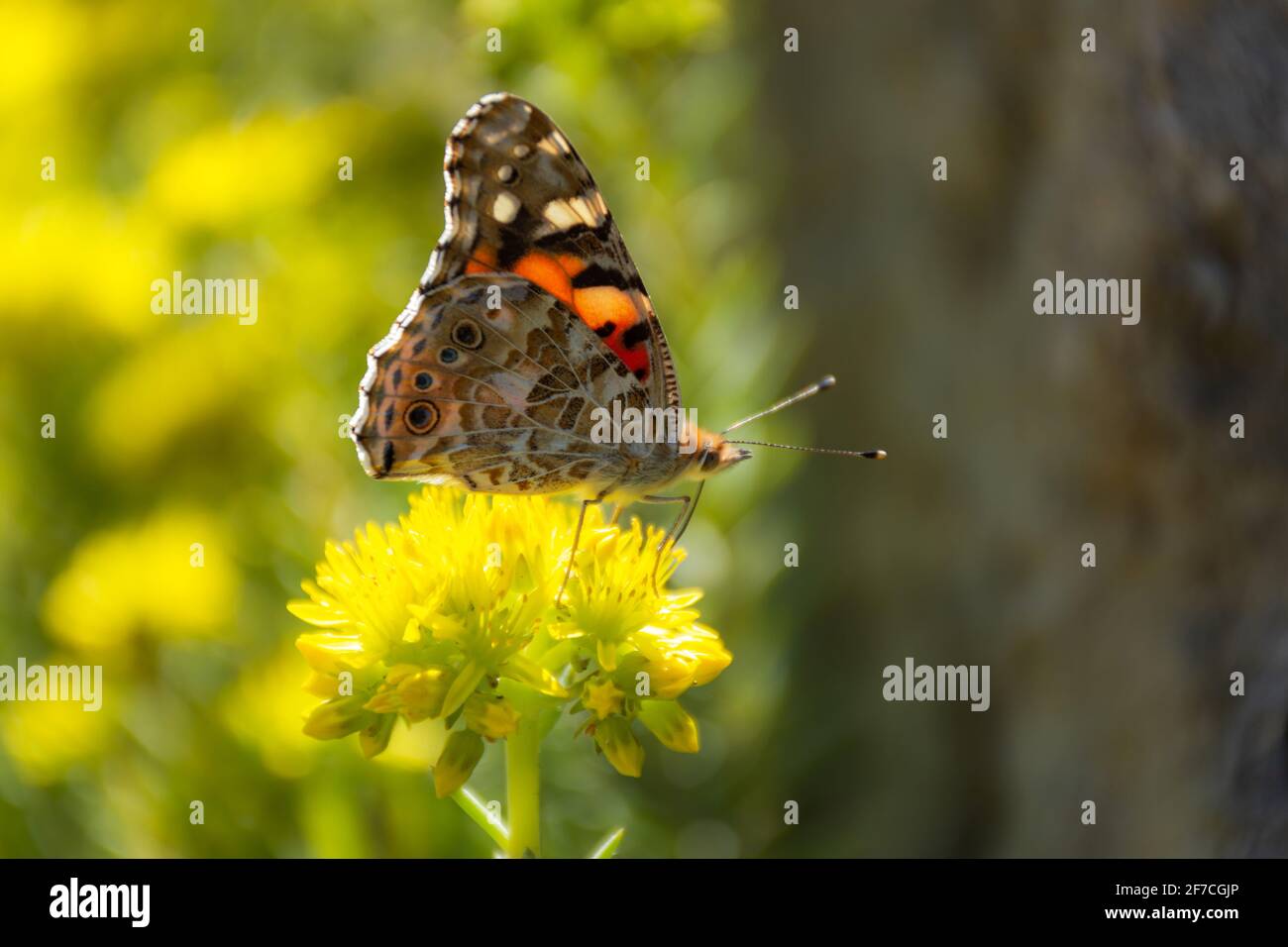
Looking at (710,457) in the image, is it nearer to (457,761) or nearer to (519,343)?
(519,343)

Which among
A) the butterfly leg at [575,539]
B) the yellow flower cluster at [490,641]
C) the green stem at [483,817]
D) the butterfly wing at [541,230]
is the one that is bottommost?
the green stem at [483,817]

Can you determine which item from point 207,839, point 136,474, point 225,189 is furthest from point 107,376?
point 207,839

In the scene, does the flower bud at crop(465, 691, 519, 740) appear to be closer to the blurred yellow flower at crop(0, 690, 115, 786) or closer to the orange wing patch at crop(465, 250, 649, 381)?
the orange wing patch at crop(465, 250, 649, 381)

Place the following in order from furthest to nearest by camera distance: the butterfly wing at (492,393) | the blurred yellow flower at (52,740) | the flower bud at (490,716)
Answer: the blurred yellow flower at (52,740) → the butterfly wing at (492,393) → the flower bud at (490,716)

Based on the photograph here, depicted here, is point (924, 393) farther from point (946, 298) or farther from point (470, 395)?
point (470, 395)

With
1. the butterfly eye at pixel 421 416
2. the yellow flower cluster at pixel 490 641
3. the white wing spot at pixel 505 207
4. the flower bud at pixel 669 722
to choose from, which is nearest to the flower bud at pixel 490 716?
the yellow flower cluster at pixel 490 641

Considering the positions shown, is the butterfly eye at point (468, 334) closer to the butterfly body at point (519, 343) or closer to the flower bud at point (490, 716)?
the butterfly body at point (519, 343)

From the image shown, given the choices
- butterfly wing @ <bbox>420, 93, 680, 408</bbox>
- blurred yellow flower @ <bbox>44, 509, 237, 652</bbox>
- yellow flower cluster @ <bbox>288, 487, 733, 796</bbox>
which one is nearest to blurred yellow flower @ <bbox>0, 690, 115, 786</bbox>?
blurred yellow flower @ <bbox>44, 509, 237, 652</bbox>
